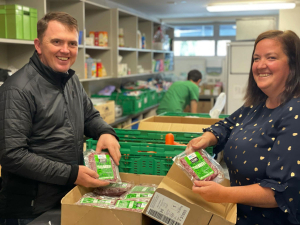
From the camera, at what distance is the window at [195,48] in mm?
8391

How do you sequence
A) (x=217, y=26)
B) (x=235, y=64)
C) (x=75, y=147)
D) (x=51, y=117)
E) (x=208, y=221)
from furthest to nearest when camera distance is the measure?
(x=217, y=26) → (x=235, y=64) → (x=75, y=147) → (x=51, y=117) → (x=208, y=221)

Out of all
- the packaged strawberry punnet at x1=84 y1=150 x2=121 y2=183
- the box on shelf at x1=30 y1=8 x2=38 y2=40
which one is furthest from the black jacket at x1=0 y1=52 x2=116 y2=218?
the box on shelf at x1=30 y1=8 x2=38 y2=40

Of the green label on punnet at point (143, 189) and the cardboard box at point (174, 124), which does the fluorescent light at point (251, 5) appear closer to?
the cardboard box at point (174, 124)

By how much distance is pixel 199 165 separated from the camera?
4.43ft

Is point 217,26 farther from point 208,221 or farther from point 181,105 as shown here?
point 208,221

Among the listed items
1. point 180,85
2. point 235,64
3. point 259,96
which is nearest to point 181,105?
point 180,85

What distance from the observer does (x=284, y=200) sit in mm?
1160

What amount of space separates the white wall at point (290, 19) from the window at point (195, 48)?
3260 millimetres

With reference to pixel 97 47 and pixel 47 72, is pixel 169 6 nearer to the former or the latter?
pixel 97 47

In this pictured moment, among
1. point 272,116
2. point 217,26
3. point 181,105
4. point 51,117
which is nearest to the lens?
point 272,116

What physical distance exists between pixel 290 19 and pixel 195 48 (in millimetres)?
3576

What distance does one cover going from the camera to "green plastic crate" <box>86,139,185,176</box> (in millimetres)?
1553

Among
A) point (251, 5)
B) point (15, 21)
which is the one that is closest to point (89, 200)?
point (15, 21)

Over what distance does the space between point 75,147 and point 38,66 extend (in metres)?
0.42
